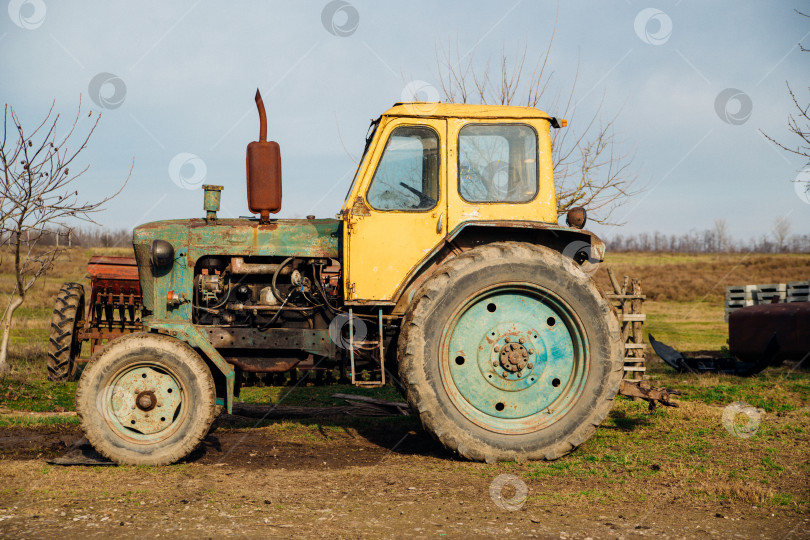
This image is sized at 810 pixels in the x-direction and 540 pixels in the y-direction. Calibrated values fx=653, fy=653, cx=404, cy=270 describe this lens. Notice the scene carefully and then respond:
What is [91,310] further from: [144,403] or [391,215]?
[391,215]

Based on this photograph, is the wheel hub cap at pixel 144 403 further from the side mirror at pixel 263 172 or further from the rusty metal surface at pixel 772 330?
the rusty metal surface at pixel 772 330

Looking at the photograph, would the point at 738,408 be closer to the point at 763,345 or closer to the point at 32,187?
the point at 763,345

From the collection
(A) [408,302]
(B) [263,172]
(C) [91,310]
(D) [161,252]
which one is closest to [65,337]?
(C) [91,310]

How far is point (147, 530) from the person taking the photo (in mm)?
3637

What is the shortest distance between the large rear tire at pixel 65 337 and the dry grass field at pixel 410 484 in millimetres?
2758

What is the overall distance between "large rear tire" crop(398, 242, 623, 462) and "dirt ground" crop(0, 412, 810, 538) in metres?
0.39

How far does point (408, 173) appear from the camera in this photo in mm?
5566

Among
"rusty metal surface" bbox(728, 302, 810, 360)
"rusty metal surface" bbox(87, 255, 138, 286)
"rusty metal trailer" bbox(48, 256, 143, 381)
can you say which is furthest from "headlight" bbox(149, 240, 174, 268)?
"rusty metal surface" bbox(728, 302, 810, 360)

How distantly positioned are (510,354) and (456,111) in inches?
82.0

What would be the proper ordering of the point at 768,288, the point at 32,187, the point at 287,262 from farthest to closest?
the point at 768,288
the point at 32,187
the point at 287,262

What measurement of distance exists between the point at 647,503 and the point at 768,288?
1784 centimetres

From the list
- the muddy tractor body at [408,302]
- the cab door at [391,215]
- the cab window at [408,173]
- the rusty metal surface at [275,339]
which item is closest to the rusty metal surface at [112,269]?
the muddy tractor body at [408,302]

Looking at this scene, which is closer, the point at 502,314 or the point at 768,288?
the point at 502,314

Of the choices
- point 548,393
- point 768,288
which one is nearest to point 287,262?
point 548,393
